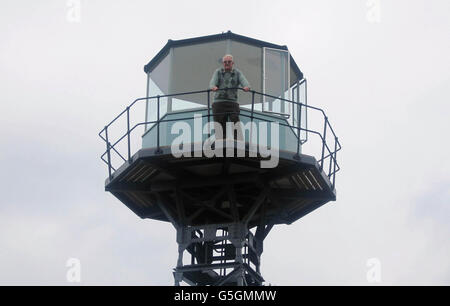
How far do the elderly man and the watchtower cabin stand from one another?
270 millimetres

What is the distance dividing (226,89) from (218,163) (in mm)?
1572

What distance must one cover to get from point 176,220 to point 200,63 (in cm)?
355

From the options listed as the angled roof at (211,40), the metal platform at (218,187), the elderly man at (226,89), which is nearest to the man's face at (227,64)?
the elderly man at (226,89)

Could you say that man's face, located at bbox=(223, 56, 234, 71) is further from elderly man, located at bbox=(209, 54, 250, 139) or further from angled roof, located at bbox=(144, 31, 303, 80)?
angled roof, located at bbox=(144, 31, 303, 80)

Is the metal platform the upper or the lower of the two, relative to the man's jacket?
lower

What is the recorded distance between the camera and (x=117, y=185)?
27.5 metres

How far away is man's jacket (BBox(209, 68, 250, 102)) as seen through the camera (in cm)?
2600

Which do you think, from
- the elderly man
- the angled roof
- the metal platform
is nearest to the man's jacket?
the elderly man

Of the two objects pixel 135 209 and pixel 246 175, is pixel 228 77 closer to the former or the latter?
pixel 246 175

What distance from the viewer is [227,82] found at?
2616 centimetres

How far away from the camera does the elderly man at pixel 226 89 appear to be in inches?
1019

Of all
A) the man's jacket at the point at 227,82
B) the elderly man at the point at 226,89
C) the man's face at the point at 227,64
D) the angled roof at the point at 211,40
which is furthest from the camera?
the angled roof at the point at 211,40

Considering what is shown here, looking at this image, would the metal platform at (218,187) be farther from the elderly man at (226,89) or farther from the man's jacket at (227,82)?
the man's jacket at (227,82)
